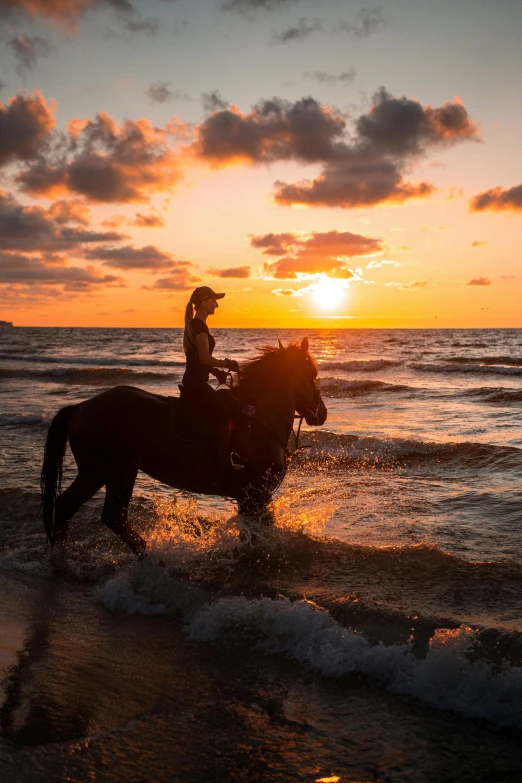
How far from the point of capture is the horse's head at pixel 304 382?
6980 millimetres

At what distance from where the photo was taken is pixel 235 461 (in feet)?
20.7

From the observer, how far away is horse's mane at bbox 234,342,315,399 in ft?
22.1

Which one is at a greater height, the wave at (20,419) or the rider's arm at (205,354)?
the rider's arm at (205,354)

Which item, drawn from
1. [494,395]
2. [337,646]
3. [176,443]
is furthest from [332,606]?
[494,395]

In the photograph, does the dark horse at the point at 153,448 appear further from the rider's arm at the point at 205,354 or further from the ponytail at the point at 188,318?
the ponytail at the point at 188,318

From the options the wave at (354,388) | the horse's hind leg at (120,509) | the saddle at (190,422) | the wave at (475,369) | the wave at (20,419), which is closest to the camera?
the horse's hind leg at (120,509)

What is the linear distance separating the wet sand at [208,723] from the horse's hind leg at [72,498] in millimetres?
1755

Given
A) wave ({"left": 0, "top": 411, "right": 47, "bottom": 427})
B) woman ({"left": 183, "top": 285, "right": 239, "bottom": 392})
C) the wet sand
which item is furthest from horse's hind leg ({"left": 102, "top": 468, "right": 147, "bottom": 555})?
wave ({"left": 0, "top": 411, "right": 47, "bottom": 427})

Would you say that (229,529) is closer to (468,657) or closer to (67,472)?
(468,657)

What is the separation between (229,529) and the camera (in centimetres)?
671

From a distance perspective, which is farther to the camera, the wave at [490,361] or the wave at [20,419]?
the wave at [490,361]

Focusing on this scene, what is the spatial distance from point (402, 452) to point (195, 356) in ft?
23.6

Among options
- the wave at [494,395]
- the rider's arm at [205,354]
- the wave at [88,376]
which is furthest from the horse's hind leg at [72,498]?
the wave at [88,376]

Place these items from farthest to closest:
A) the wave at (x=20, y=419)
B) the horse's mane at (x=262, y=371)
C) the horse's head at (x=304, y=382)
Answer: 1. the wave at (x=20, y=419)
2. the horse's head at (x=304, y=382)
3. the horse's mane at (x=262, y=371)
